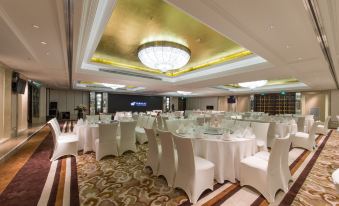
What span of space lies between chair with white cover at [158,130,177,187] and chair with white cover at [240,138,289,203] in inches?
45.2

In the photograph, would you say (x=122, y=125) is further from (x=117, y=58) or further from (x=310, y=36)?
(x=310, y=36)

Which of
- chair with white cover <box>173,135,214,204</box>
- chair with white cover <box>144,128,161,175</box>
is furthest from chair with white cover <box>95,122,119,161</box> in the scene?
chair with white cover <box>173,135,214,204</box>

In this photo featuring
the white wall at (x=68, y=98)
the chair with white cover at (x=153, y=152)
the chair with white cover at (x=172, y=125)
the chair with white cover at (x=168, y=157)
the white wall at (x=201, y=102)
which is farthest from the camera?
the white wall at (x=201, y=102)

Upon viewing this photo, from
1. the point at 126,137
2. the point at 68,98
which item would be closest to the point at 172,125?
the point at 126,137

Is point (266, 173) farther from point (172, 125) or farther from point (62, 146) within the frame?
point (62, 146)

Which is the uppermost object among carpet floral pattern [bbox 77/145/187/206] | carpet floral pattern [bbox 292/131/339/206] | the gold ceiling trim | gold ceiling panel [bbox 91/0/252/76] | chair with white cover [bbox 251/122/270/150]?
gold ceiling panel [bbox 91/0/252/76]

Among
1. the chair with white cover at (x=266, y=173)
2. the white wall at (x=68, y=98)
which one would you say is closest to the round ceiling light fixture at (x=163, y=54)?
the chair with white cover at (x=266, y=173)

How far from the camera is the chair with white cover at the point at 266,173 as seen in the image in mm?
2258

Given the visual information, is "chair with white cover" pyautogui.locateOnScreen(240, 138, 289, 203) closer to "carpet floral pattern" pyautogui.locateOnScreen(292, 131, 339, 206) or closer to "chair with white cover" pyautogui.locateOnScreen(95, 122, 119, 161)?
"carpet floral pattern" pyautogui.locateOnScreen(292, 131, 339, 206)

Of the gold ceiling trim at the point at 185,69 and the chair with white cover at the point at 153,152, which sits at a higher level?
the gold ceiling trim at the point at 185,69

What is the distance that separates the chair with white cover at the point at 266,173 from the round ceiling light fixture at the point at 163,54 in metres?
3.07

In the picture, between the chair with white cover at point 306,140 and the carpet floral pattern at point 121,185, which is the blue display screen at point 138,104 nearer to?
the carpet floral pattern at point 121,185

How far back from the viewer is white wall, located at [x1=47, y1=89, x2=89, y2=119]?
535 inches

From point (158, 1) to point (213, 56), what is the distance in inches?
138
